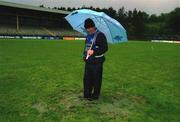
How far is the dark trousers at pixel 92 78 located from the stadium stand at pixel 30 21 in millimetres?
68842

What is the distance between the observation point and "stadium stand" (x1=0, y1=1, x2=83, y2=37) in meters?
84.4

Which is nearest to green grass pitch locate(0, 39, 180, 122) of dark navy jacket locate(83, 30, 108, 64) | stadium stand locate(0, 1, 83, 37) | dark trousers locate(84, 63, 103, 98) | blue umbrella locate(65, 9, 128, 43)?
dark trousers locate(84, 63, 103, 98)

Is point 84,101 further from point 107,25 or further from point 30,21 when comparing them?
point 30,21

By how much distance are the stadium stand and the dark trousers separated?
68.8 m

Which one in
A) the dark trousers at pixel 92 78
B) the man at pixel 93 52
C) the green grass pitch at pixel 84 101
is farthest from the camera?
the dark trousers at pixel 92 78

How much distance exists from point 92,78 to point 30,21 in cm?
8637

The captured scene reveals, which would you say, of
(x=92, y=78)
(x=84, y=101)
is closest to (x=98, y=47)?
(x=92, y=78)

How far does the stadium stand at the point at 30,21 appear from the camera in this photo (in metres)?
84.4

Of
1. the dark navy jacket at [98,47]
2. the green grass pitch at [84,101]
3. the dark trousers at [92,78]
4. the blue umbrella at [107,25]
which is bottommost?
the green grass pitch at [84,101]

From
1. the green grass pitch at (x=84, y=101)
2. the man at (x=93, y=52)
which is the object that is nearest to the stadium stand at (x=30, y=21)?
the green grass pitch at (x=84, y=101)

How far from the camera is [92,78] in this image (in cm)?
968

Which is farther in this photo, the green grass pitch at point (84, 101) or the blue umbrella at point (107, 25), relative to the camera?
the blue umbrella at point (107, 25)

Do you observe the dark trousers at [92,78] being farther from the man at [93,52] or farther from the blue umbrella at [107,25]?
the blue umbrella at [107,25]

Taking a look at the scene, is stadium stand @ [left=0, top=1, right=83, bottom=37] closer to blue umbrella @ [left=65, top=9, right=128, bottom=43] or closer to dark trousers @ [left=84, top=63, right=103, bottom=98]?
blue umbrella @ [left=65, top=9, right=128, bottom=43]
